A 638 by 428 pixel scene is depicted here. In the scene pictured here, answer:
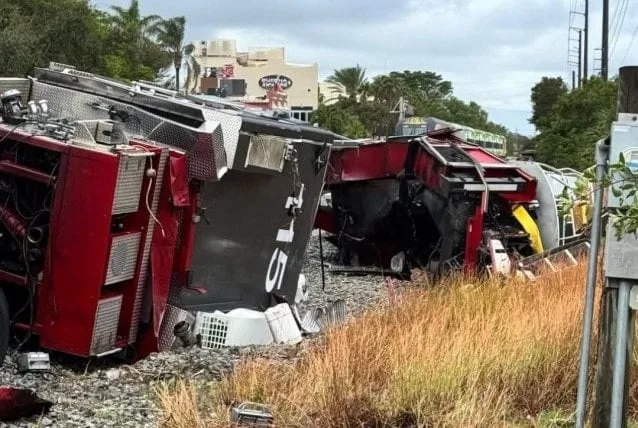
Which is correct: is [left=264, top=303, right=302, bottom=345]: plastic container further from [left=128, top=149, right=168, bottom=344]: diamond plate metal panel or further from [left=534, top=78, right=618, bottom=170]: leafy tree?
[left=534, top=78, right=618, bottom=170]: leafy tree

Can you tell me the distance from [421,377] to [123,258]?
267cm

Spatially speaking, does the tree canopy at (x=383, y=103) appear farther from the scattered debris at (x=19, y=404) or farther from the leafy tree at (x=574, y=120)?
the scattered debris at (x=19, y=404)

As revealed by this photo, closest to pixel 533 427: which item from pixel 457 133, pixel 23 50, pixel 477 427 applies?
pixel 477 427

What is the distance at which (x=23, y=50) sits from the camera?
26.8m

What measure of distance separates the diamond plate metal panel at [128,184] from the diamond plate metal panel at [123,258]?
0.69 feet

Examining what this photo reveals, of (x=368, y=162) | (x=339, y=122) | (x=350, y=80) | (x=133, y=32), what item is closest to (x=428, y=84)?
(x=350, y=80)

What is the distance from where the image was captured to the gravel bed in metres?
5.58

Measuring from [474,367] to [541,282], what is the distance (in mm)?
3469

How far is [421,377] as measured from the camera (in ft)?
16.8

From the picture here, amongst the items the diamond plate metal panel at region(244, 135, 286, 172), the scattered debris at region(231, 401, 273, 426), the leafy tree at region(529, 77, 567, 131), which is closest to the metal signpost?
the scattered debris at region(231, 401, 273, 426)

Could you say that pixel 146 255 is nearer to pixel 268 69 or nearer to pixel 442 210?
pixel 442 210

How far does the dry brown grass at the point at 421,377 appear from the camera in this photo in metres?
4.89

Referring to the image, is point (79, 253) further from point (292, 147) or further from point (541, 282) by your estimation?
point (541, 282)

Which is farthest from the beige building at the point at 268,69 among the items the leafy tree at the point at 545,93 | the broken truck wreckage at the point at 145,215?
the broken truck wreckage at the point at 145,215
